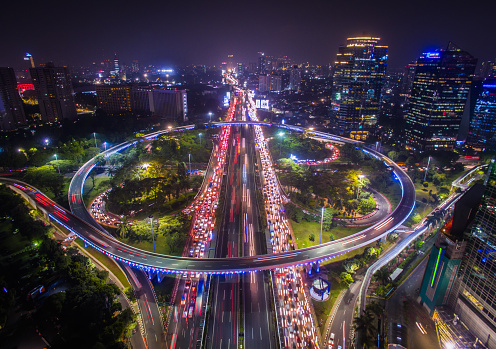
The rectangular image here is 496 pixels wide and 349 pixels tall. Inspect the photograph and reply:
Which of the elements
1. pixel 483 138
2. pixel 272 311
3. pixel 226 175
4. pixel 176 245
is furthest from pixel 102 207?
pixel 483 138

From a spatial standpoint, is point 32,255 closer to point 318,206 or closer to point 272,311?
point 272,311

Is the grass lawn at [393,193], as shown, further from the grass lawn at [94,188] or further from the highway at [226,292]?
the grass lawn at [94,188]

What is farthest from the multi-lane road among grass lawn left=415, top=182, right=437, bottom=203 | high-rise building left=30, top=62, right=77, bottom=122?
high-rise building left=30, top=62, right=77, bottom=122

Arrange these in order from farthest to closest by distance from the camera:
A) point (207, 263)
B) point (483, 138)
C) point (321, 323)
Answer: point (483, 138) → point (207, 263) → point (321, 323)

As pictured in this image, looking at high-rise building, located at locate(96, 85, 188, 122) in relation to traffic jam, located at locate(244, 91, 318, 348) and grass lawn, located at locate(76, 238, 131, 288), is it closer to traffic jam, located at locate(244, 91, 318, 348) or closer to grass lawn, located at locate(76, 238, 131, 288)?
traffic jam, located at locate(244, 91, 318, 348)

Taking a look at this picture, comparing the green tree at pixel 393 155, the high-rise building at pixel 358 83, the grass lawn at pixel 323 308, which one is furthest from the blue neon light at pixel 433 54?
the grass lawn at pixel 323 308

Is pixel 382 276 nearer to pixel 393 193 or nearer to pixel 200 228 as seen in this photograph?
pixel 200 228
